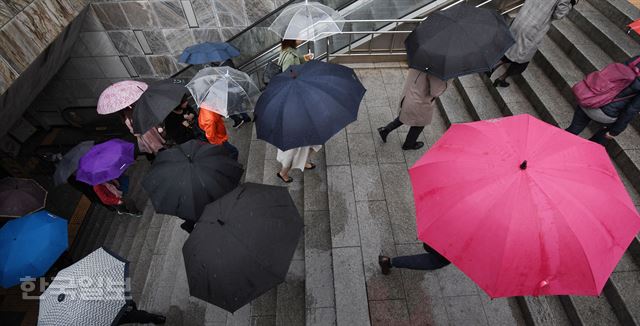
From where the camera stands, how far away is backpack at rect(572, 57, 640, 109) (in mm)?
4086

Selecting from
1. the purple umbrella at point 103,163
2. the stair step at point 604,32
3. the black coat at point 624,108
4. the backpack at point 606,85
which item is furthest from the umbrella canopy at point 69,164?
the stair step at point 604,32

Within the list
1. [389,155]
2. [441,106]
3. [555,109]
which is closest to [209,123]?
[389,155]

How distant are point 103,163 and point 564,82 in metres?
7.59

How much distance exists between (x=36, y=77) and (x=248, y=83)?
21.4ft

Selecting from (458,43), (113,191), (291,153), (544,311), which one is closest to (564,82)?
(458,43)

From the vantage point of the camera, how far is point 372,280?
171 inches

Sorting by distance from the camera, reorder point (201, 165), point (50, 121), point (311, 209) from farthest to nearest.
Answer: point (50, 121), point (311, 209), point (201, 165)

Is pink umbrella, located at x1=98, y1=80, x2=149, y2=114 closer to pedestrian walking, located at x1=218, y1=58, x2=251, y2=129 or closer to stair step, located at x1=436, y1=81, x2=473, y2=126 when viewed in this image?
pedestrian walking, located at x1=218, y1=58, x2=251, y2=129

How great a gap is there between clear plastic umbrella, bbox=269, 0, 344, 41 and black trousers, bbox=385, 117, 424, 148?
5.82 feet

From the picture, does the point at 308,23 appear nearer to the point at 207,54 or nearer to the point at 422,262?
the point at 207,54

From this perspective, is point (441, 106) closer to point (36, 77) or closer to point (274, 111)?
point (274, 111)

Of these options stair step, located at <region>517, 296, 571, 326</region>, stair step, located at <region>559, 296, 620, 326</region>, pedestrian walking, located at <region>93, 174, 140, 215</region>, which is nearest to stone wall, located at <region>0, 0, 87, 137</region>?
pedestrian walking, located at <region>93, 174, 140, 215</region>

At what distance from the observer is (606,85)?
4227 millimetres

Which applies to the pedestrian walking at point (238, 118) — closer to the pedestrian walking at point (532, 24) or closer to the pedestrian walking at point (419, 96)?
the pedestrian walking at point (419, 96)
